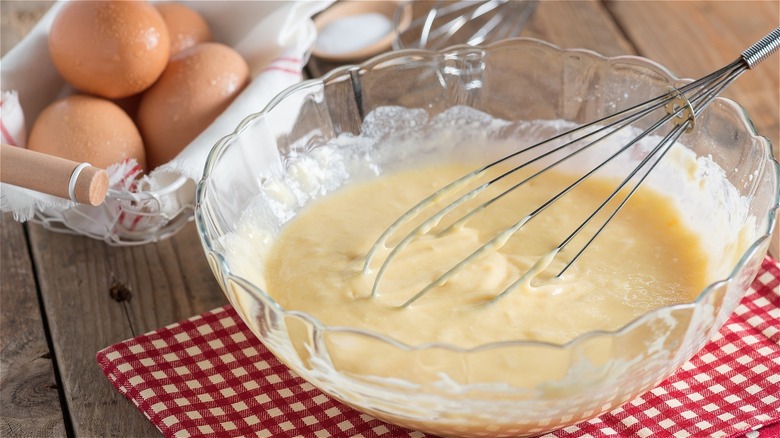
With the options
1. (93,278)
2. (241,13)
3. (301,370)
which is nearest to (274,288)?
(301,370)

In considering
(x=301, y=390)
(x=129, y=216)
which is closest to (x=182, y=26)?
(x=129, y=216)

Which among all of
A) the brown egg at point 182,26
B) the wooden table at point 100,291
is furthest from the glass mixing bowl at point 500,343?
the brown egg at point 182,26

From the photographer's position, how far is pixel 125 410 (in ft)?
3.14

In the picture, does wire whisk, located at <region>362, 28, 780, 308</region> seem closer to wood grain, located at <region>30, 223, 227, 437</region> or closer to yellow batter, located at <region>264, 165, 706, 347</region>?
yellow batter, located at <region>264, 165, 706, 347</region>

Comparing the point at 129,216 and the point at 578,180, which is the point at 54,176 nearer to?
the point at 129,216

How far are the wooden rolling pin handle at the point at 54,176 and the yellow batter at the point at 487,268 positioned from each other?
20 cm

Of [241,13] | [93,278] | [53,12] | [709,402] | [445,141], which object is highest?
[53,12]

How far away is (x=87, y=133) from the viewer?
1.14 meters

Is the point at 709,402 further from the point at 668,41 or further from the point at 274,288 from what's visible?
the point at 668,41

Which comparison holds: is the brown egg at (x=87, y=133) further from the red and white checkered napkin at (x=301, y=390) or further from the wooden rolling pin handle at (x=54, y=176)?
the red and white checkered napkin at (x=301, y=390)

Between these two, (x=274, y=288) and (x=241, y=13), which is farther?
(x=241, y=13)

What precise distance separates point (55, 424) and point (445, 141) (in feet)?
1.85

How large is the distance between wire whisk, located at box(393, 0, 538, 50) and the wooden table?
0.09 meters

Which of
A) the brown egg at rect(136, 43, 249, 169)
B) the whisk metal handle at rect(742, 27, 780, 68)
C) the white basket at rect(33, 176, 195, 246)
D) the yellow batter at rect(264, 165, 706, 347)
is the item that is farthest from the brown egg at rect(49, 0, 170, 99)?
the whisk metal handle at rect(742, 27, 780, 68)
